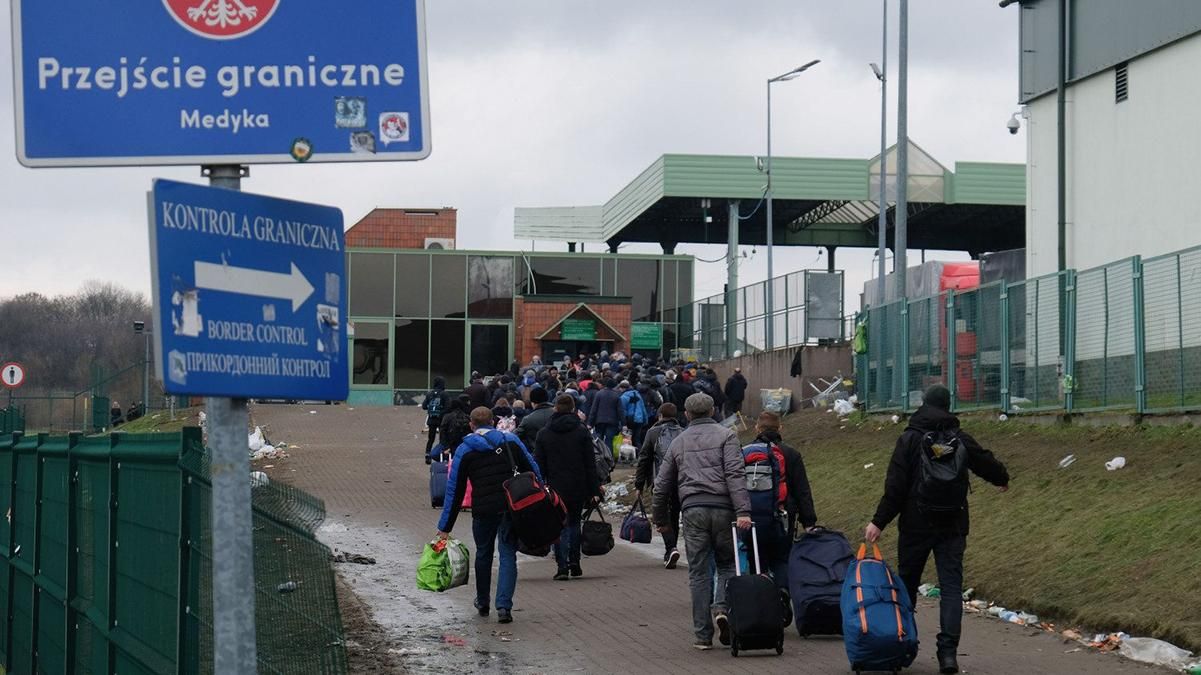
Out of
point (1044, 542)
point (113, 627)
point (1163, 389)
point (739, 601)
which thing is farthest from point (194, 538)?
point (1163, 389)

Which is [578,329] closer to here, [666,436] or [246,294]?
[666,436]

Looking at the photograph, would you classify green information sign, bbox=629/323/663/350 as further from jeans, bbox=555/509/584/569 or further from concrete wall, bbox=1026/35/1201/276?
jeans, bbox=555/509/584/569

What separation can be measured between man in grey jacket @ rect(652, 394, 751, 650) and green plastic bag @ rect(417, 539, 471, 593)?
6.53 feet

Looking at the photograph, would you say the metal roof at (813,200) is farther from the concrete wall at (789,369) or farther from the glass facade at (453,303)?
the concrete wall at (789,369)

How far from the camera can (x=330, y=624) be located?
6645 mm

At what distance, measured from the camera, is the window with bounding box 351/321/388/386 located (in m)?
61.7

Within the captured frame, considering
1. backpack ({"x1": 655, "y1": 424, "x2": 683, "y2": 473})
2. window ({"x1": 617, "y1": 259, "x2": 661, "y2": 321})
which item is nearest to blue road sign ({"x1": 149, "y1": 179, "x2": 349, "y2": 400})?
backpack ({"x1": 655, "y1": 424, "x2": 683, "y2": 473})

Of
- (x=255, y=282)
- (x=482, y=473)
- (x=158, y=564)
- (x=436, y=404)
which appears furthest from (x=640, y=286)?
(x=255, y=282)

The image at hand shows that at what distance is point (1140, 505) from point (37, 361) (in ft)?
231

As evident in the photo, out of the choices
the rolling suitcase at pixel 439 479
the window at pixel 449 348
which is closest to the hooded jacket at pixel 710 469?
the rolling suitcase at pixel 439 479

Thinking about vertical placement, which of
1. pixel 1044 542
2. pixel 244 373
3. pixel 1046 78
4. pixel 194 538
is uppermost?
pixel 1046 78

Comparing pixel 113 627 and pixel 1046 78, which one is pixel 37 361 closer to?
pixel 1046 78

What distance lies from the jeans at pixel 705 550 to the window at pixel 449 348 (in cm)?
5064

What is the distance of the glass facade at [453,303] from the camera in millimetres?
61875
